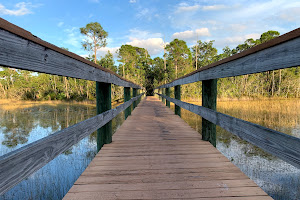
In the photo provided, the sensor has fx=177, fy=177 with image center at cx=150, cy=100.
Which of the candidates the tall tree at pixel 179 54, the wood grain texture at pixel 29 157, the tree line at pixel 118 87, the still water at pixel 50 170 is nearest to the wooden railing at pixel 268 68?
the wood grain texture at pixel 29 157

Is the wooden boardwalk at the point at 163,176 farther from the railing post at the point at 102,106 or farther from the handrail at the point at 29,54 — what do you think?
the handrail at the point at 29,54

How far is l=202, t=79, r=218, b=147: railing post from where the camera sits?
3033 mm

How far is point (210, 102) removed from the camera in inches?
120

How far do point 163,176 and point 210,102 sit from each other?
1.64 meters

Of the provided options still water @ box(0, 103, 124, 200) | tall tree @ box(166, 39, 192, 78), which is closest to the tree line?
tall tree @ box(166, 39, 192, 78)

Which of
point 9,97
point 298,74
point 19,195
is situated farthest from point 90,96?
point 298,74

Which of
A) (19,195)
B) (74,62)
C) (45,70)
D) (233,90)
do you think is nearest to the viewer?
(45,70)

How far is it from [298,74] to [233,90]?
38.3 feet

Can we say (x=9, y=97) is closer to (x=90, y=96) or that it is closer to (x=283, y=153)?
(x=90, y=96)

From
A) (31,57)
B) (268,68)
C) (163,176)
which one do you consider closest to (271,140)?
(268,68)

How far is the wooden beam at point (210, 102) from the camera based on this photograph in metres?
3.03

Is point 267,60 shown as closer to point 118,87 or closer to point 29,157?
point 29,157

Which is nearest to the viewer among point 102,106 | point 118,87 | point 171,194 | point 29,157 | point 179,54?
point 29,157

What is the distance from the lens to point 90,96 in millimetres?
27641
